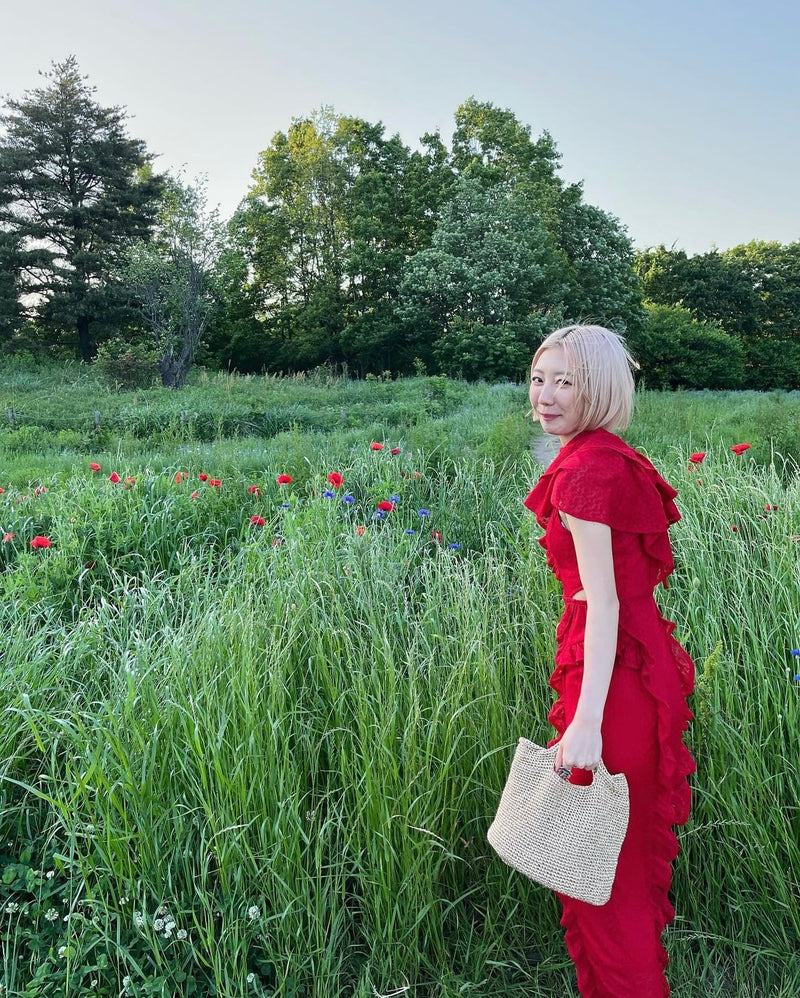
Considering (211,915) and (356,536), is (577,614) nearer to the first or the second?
(211,915)

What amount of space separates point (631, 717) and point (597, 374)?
2.46ft

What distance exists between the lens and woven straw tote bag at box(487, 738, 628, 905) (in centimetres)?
123

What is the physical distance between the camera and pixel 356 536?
295 cm

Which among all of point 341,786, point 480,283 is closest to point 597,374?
point 341,786

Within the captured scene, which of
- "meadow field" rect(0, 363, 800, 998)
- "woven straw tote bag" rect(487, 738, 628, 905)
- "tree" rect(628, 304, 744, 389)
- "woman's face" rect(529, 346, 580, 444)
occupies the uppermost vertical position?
"tree" rect(628, 304, 744, 389)

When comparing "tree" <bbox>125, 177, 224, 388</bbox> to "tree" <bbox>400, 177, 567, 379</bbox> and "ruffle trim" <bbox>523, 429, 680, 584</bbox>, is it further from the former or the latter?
"ruffle trim" <bbox>523, 429, 680, 584</bbox>

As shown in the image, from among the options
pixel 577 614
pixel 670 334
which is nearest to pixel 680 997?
pixel 577 614

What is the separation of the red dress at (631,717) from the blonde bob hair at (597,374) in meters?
0.06

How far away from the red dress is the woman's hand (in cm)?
9

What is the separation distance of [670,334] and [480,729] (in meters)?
30.5

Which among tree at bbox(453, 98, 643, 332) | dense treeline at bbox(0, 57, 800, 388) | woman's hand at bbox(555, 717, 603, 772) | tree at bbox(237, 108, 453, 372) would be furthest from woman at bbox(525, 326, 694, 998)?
tree at bbox(453, 98, 643, 332)

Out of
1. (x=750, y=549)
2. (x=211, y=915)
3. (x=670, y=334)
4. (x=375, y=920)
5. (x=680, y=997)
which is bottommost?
(x=680, y=997)

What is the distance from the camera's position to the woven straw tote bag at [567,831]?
1230 millimetres

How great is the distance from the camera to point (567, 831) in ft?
4.13
